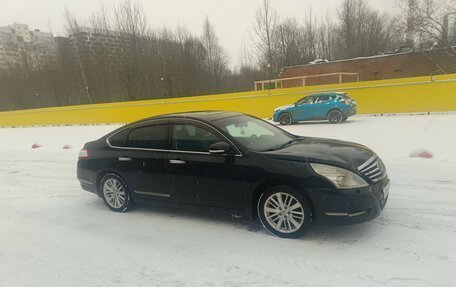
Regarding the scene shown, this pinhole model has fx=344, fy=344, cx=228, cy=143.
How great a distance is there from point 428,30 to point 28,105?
154ft

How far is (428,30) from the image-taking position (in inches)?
1249

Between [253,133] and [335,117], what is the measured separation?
11.0 metres

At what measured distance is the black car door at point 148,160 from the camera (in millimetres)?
5000

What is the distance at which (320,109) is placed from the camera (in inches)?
603

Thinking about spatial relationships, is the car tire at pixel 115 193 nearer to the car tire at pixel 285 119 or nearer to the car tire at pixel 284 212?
the car tire at pixel 284 212

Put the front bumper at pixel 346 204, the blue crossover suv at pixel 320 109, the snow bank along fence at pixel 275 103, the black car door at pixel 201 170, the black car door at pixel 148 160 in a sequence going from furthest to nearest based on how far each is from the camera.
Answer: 1. the snow bank along fence at pixel 275 103
2. the blue crossover suv at pixel 320 109
3. the black car door at pixel 148 160
4. the black car door at pixel 201 170
5. the front bumper at pixel 346 204

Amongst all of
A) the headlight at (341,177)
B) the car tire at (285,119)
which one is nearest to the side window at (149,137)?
the headlight at (341,177)

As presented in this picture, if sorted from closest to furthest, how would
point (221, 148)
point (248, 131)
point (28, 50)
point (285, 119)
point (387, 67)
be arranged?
point (221, 148) < point (248, 131) < point (285, 119) < point (387, 67) < point (28, 50)

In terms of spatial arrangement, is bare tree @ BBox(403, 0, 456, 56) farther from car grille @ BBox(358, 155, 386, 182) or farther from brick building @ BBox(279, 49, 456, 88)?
car grille @ BBox(358, 155, 386, 182)

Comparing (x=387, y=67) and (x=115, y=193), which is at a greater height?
(x=387, y=67)

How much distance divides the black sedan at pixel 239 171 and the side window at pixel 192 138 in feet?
0.05

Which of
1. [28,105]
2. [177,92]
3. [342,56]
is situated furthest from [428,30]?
[28,105]

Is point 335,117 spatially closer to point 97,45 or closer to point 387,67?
point 387,67

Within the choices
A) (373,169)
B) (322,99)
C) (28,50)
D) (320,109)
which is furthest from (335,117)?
(28,50)
